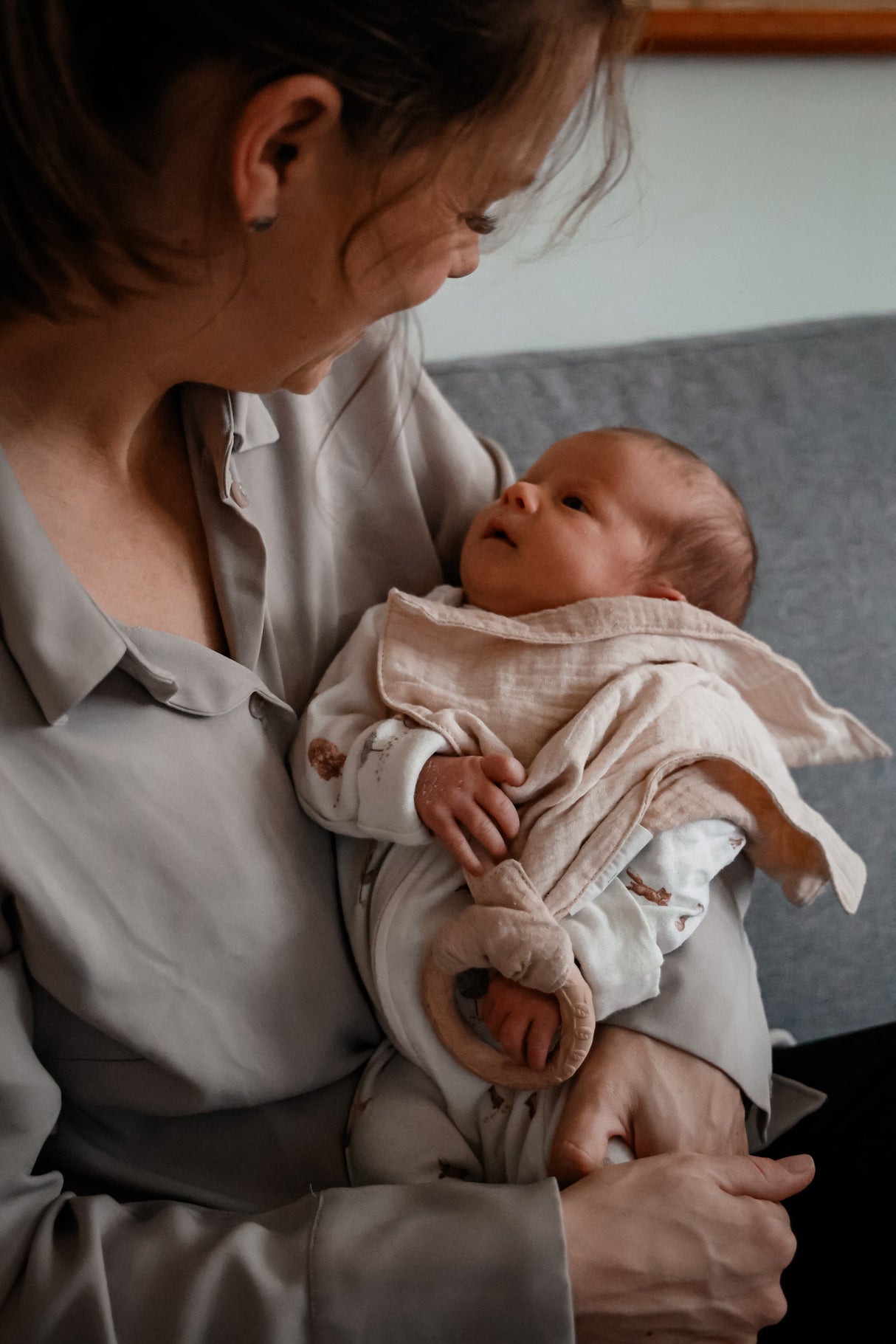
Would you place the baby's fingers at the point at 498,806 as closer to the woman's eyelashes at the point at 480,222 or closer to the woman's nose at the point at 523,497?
the woman's nose at the point at 523,497

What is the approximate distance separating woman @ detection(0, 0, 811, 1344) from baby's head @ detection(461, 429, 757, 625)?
0.24 m

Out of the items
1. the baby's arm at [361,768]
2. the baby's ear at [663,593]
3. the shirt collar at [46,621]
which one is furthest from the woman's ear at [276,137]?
the baby's ear at [663,593]

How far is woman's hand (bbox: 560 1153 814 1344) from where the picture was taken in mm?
777

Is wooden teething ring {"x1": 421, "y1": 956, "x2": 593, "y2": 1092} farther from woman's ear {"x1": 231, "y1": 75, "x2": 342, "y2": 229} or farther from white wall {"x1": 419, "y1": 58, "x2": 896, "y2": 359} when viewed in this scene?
white wall {"x1": 419, "y1": 58, "x2": 896, "y2": 359}

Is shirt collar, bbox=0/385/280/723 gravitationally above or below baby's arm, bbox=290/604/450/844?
above

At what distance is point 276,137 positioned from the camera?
656 millimetres

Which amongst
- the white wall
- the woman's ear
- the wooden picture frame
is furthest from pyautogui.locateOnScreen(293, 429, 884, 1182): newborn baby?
the wooden picture frame

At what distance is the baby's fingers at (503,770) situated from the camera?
891 mm

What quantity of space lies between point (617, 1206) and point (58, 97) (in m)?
0.80

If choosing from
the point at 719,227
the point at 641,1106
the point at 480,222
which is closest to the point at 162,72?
the point at 480,222

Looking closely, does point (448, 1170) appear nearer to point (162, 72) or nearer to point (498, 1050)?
point (498, 1050)

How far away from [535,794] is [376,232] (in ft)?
1.52

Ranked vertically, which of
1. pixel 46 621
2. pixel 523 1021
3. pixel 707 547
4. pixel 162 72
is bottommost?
pixel 523 1021

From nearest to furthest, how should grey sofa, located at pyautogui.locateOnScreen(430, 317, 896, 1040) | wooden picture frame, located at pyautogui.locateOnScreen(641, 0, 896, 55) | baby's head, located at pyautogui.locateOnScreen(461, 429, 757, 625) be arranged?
baby's head, located at pyautogui.locateOnScreen(461, 429, 757, 625), grey sofa, located at pyautogui.locateOnScreen(430, 317, 896, 1040), wooden picture frame, located at pyautogui.locateOnScreen(641, 0, 896, 55)
